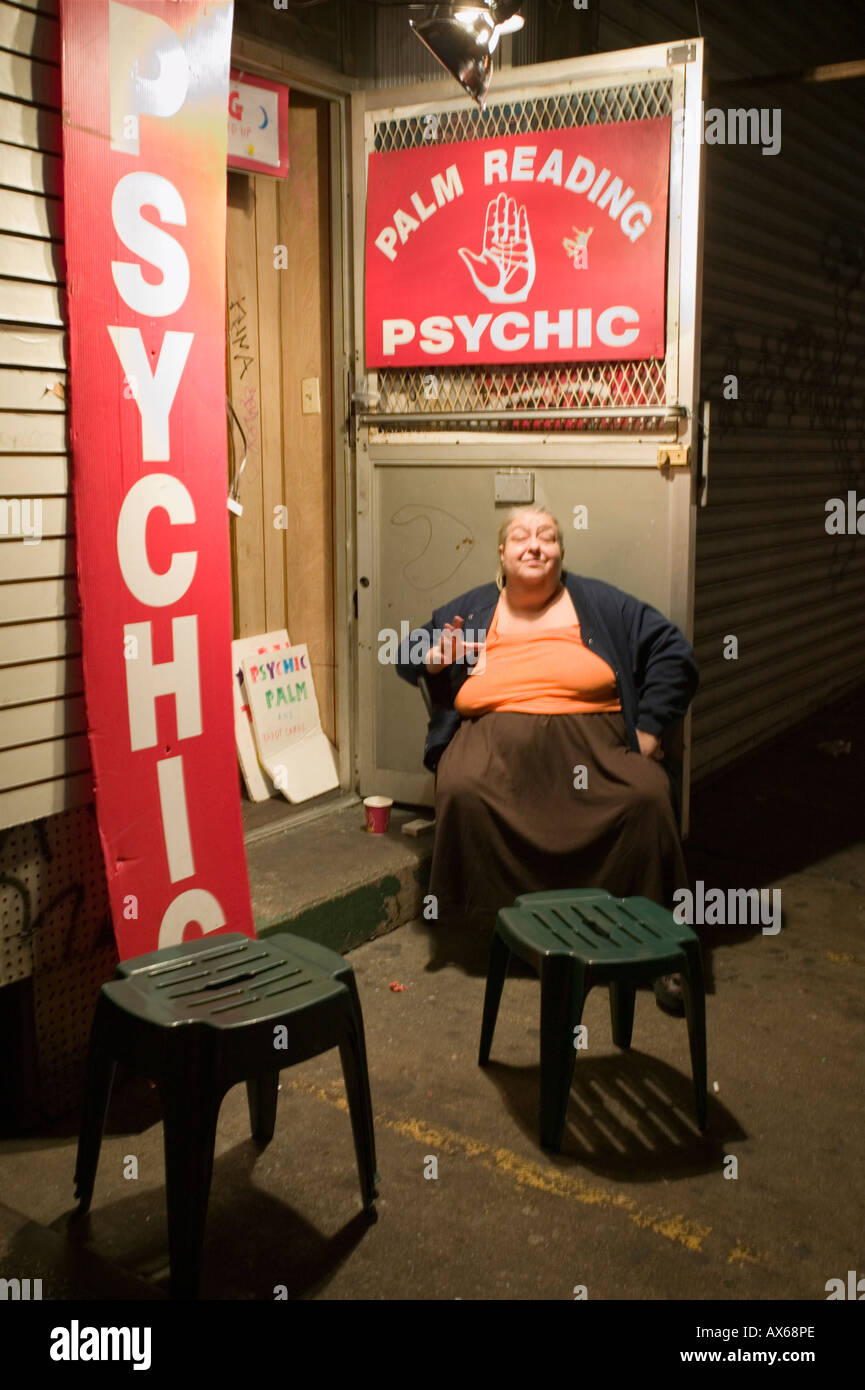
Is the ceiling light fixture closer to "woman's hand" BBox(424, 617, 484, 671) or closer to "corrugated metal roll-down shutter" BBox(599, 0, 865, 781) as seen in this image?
"corrugated metal roll-down shutter" BBox(599, 0, 865, 781)

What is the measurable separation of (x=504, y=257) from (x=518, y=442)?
73 cm

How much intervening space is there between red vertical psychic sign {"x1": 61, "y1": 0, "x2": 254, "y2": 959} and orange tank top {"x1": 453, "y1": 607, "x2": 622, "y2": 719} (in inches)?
50.7

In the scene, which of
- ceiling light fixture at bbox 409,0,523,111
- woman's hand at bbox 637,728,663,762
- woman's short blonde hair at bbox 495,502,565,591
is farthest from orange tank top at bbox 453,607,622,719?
ceiling light fixture at bbox 409,0,523,111

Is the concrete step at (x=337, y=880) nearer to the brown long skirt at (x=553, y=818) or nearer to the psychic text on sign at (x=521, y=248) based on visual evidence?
the brown long skirt at (x=553, y=818)

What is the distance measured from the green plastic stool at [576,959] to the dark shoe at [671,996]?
24.8 inches

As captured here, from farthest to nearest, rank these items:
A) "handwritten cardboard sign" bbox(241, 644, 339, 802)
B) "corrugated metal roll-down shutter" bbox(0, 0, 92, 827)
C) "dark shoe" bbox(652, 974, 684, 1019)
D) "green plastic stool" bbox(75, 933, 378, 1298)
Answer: "handwritten cardboard sign" bbox(241, 644, 339, 802) → "dark shoe" bbox(652, 974, 684, 1019) → "corrugated metal roll-down shutter" bbox(0, 0, 92, 827) → "green plastic stool" bbox(75, 933, 378, 1298)

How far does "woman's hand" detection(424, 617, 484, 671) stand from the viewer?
15.4ft

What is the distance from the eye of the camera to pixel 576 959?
3.20m

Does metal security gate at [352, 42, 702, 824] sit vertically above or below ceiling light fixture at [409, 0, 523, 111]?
below

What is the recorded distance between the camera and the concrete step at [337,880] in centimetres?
441

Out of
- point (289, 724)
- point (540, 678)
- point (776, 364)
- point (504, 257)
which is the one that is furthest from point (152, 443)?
point (776, 364)

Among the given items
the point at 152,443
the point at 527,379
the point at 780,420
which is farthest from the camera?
the point at 780,420

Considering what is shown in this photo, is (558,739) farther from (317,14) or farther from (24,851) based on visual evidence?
(317,14)

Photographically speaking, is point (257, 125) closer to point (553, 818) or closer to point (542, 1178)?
point (553, 818)
